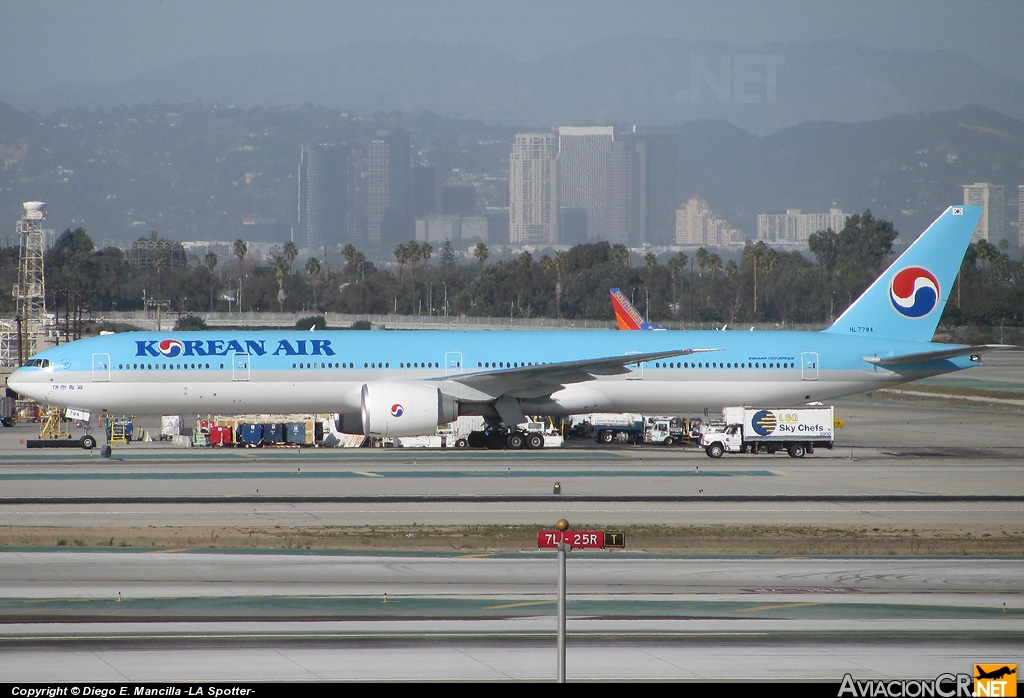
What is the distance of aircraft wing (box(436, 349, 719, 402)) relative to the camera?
41.7 metres

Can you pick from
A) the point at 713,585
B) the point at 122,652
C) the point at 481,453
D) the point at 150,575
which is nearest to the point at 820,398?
the point at 481,453

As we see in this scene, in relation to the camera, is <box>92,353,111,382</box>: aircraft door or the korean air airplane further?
the korean air airplane

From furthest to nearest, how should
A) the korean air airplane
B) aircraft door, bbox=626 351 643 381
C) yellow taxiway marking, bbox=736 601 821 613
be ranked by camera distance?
aircraft door, bbox=626 351 643 381 → the korean air airplane → yellow taxiway marking, bbox=736 601 821 613

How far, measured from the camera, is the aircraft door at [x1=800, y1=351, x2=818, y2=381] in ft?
146

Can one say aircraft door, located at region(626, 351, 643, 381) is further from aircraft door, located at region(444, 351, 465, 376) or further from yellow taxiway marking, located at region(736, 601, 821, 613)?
yellow taxiway marking, located at region(736, 601, 821, 613)

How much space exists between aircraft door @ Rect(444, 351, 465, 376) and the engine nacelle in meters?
2.40

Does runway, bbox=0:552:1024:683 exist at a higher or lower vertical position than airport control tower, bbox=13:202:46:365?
lower

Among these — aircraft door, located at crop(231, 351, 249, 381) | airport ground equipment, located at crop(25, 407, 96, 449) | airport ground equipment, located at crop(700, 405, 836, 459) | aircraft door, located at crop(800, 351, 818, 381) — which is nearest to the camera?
aircraft door, located at crop(231, 351, 249, 381)

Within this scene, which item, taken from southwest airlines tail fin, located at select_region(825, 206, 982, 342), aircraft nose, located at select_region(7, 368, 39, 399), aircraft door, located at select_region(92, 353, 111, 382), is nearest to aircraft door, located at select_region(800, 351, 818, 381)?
southwest airlines tail fin, located at select_region(825, 206, 982, 342)

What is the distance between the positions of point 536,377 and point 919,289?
53.6 ft

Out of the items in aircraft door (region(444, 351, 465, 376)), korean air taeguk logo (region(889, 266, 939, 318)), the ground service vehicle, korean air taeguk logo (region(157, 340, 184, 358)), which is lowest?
the ground service vehicle

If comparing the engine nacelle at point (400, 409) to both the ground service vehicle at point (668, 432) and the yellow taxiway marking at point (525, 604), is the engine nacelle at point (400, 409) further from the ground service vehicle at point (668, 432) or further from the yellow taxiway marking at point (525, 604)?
the yellow taxiway marking at point (525, 604)

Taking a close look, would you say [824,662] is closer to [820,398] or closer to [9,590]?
[9,590]

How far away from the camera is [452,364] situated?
4303 centimetres
